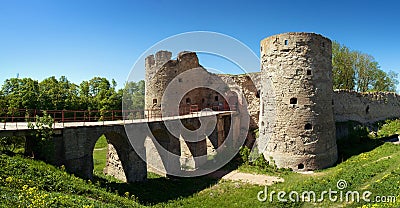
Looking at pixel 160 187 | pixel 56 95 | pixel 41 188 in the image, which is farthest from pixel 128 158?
pixel 56 95

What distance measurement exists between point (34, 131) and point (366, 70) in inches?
1364

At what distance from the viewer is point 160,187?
49.3 feet

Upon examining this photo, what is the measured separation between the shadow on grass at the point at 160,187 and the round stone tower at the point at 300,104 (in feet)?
15.9

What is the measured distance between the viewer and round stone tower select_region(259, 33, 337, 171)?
1677 cm

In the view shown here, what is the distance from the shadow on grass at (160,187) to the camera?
1341 cm

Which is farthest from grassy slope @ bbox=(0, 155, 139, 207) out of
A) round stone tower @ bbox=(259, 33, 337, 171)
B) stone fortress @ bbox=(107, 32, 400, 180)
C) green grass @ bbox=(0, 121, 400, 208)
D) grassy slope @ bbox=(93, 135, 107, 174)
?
round stone tower @ bbox=(259, 33, 337, 171)

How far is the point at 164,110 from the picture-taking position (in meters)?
20.5

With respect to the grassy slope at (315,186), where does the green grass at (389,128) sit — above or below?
above

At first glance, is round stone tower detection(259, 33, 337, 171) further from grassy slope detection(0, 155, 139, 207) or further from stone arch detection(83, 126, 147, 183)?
grassy slope detection(0, 155, 139, 207)

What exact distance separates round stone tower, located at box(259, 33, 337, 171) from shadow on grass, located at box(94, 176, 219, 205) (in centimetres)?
486

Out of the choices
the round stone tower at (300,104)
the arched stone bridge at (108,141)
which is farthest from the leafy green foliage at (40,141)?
the round stone tower at (300,104)

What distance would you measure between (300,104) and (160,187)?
369 inches

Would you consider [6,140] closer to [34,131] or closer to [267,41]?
[34,131]

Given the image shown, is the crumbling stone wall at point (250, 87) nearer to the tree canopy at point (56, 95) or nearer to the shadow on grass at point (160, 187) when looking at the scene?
the shadow on grass at point (160, 187)
